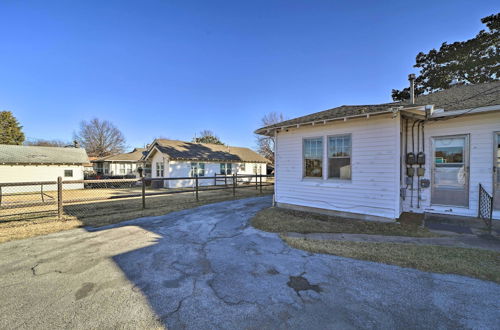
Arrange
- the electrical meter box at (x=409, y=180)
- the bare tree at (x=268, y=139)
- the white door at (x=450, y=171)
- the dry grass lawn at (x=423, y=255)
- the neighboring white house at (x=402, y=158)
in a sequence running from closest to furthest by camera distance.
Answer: the dry grass lawn at (x=423, y=255), the neighboring white house at (x=402, y=158), the white door at (x=450, y=171), the electrical meter box at (x=409, y=180), the bare tree at (x=268, y=139)

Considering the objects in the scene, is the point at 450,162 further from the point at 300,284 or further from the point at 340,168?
the point at 300,284

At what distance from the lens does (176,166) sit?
18297mm

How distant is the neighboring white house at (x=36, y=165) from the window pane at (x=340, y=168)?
74.2ft

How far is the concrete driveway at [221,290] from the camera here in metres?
2.04

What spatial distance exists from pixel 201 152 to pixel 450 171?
730 inches

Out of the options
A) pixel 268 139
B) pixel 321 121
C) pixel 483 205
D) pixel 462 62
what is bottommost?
pixel 483 205

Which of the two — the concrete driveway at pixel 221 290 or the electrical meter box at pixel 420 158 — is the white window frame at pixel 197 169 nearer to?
the concrete driveway at pixel 221 290

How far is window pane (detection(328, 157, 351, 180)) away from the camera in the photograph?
6195 millimetres

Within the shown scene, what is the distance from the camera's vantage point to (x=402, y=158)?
6.11 metres

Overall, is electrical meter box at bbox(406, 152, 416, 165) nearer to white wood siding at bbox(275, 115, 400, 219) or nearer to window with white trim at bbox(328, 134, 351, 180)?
white wood siding at bbox(275, 115, 400, 219)

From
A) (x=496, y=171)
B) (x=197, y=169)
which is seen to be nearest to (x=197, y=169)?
(x=197, y=169)

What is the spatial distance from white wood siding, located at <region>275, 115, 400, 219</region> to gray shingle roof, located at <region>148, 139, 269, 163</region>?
531 inches

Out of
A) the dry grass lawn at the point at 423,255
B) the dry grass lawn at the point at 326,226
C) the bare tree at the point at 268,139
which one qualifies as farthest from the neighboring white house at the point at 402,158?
the bare tree at the point at 268,139

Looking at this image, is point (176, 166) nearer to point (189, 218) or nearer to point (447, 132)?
point (189, 218)
